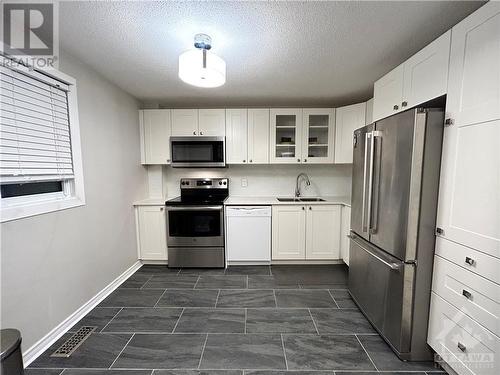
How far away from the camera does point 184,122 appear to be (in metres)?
3.10

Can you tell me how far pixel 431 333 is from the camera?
145 cm

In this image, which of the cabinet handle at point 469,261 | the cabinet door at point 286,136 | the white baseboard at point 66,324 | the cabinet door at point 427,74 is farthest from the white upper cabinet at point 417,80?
the white baseboard at point 66,324

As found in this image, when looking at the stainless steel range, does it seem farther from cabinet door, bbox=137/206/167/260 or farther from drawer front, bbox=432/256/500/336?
drawer front, bbox=432/256/500/336

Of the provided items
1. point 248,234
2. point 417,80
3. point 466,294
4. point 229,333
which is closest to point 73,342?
point 229,333

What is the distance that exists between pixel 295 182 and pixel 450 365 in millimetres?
2491

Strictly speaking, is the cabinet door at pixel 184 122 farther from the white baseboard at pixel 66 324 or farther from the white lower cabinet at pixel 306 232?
the white baseboard at pixel 66 324

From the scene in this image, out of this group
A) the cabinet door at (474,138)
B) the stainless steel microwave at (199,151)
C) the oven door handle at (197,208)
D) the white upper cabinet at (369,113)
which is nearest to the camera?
the cabinet door at (474,138)

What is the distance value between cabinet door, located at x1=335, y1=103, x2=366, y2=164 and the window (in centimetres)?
300

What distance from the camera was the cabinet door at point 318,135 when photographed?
10.1 feet

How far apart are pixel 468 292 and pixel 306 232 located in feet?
5.93

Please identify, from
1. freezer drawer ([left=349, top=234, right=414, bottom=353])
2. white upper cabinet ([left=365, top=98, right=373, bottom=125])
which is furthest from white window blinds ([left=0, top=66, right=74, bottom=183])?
white upper cabinet ([left=365, top=98, right=373, bottom=125])

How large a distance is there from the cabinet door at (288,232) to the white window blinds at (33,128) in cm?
229

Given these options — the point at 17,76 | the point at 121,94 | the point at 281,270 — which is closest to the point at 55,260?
the point at 17,76

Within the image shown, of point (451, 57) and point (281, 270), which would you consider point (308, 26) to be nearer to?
point (451, 57)
